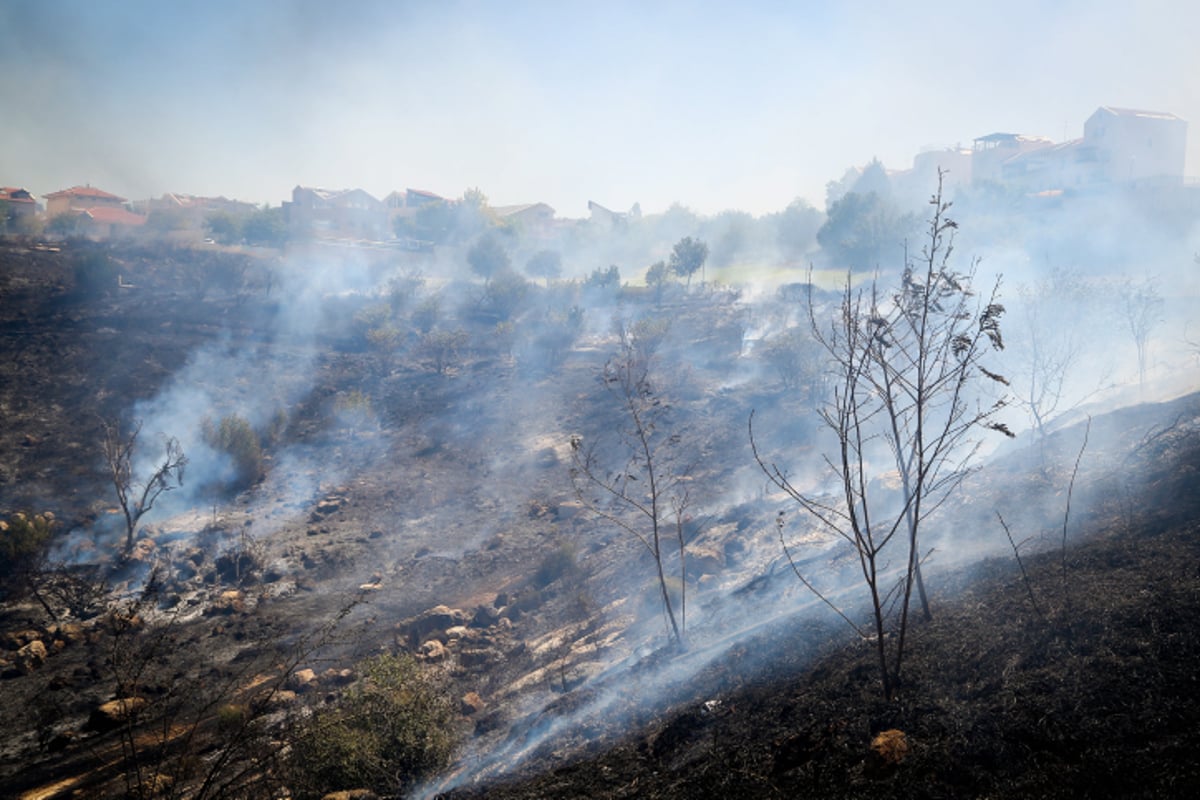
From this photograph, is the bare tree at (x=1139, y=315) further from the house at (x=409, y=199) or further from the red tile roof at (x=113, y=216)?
the red tile roof at (x=113, y=216)

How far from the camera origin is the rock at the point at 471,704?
10.8 m

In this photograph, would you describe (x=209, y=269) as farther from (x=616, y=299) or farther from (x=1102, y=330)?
(x=1102, y=330)

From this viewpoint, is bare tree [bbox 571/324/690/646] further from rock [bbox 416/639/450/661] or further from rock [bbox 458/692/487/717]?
rock [bbox 416/639/450/661]

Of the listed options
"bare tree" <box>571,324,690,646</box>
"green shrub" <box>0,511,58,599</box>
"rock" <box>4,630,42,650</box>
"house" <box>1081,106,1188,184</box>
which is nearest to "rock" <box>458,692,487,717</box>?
"bare tree" <box>571,324,690,646</box>

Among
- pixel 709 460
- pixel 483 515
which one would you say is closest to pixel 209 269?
pixel 483 515

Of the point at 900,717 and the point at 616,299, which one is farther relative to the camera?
the point at 616,299

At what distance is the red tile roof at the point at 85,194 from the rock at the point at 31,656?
71.0 metres

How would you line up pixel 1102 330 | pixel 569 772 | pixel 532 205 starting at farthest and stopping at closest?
pixel 532 205, pixel 1102 330, pixel 569 772

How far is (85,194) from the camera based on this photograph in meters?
64.7

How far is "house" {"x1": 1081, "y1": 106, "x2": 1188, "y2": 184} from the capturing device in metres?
54.8

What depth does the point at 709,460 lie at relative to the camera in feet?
79.7

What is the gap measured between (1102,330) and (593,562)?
2477 centimetres

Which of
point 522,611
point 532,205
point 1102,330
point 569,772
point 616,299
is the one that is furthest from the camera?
point 532,205

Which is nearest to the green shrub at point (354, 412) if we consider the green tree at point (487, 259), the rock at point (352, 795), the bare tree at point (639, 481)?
the bare tree at point (639, 481)
